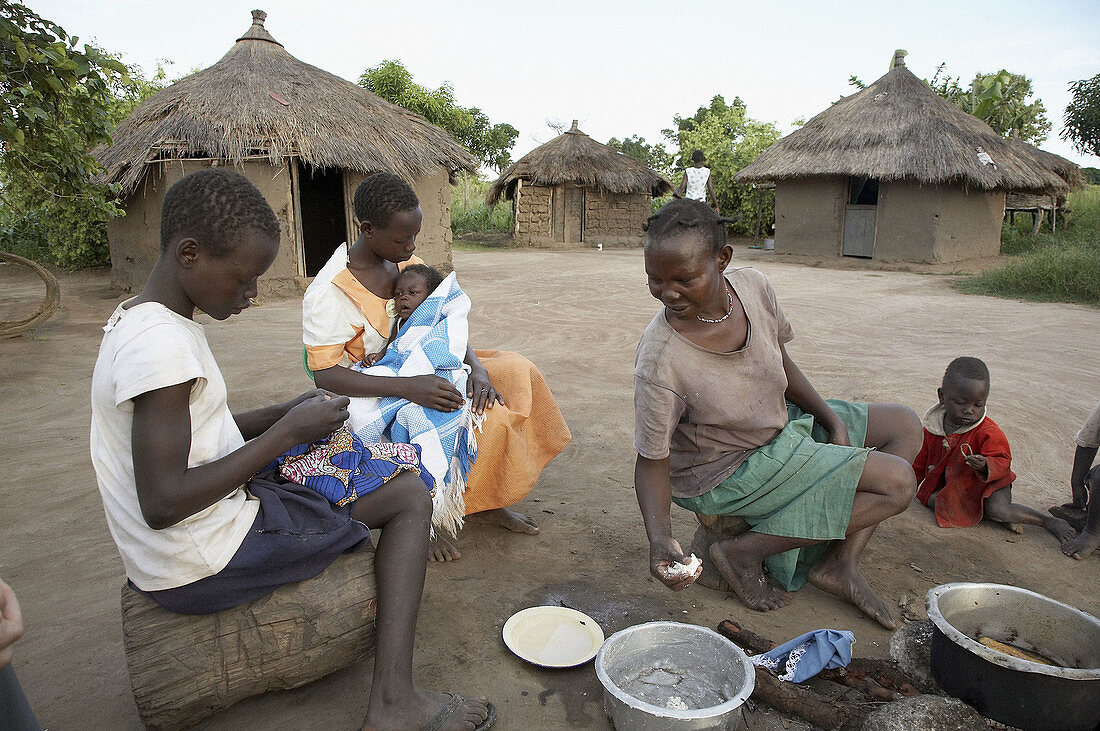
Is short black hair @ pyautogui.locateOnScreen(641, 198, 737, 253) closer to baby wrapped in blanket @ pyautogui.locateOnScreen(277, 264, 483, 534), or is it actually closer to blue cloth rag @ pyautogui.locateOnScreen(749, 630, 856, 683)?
baby wrapped in blanket @ pyautogui.locateOnScreen(277, 264, 483, 534)

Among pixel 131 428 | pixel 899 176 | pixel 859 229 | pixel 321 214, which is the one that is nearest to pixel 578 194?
pixel 859 229

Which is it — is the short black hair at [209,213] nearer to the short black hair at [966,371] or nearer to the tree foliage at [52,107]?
the short black hair at [966,371]

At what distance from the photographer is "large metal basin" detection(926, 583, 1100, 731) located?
1.58 m

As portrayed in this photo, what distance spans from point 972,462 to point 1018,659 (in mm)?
1373

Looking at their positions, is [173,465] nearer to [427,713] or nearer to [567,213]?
[427,713]

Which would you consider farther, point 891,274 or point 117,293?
point 891,274

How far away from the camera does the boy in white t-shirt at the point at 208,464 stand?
141cm

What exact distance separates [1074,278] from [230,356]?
927 centimetres

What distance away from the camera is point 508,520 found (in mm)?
2764

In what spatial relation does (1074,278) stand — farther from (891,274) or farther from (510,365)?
(510,365)

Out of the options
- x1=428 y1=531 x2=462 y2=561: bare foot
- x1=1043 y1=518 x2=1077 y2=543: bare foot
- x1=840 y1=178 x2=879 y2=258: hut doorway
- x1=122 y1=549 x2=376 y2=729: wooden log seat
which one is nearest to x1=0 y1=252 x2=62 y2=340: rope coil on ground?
x1=428 y1=531 x2=462 y2=561: bare foot

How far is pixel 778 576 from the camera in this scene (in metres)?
2.37

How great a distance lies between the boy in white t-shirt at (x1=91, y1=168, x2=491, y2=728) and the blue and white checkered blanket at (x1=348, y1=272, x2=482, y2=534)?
1.87 feet

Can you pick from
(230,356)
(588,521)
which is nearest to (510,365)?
(588,521)
